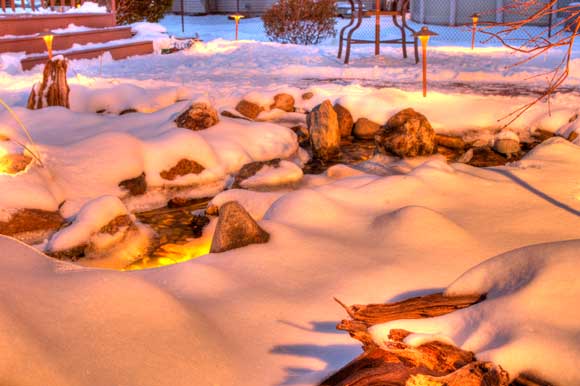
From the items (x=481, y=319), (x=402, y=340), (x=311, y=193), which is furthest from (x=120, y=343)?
(x=311, y=193)

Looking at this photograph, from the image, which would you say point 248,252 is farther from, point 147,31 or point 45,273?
point 147,31

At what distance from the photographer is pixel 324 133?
6.53 metres

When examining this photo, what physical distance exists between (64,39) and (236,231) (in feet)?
29.2

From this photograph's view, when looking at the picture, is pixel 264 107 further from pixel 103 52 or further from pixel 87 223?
pixel 103 52

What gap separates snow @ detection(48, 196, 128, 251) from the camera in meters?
4.13

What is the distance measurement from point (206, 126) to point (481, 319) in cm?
463

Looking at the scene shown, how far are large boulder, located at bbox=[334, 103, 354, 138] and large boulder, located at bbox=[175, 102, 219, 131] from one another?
1.61 meters

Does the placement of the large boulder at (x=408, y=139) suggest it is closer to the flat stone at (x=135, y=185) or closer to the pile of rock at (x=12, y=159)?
the flat stone at (x=135, y=185)

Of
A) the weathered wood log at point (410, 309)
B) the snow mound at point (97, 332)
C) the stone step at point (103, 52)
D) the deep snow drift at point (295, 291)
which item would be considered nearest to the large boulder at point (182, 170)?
the deep snow drift at point (295, 291)

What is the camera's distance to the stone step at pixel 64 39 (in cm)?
981

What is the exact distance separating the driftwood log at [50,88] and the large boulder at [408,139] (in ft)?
11.2

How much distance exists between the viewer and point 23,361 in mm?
1781

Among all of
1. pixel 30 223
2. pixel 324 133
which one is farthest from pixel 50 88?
pixel 324 133

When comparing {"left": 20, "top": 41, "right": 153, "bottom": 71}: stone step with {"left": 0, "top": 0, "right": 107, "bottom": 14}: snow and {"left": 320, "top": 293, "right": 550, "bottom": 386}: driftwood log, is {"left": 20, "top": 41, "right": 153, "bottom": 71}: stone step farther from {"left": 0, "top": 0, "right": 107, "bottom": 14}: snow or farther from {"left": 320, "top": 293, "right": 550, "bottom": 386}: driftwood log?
{"left": 320, "top": 293, "right": 550, "bottom": 386}: driftwood log
